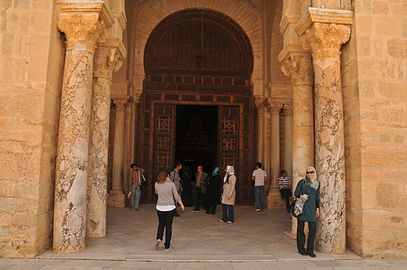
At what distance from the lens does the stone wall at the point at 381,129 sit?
16.8 feet

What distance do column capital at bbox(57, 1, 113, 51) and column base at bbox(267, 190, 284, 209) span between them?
7035mm

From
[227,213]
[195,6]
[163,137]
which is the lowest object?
[227,213]

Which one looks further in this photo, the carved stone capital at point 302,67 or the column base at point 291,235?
the carved stone capital at point 302,67

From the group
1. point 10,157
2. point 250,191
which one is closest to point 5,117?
point 10,157

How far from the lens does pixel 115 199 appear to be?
10078 mm

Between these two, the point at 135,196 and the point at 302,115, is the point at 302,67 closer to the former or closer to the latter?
the point at 302,115

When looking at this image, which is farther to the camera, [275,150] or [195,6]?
[195,6]

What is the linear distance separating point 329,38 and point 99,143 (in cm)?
430

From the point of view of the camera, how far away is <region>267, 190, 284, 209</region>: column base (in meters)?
10.4

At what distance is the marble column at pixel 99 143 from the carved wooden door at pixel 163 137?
512cm

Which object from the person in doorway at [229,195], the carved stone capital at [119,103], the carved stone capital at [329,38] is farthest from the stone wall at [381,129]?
the carved stone capital at [119,103]

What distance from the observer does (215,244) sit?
18.9 feet

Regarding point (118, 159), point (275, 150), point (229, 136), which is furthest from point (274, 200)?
point (118, 159)

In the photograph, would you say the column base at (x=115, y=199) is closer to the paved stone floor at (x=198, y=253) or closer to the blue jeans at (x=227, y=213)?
the paved stone floor at (x=198, y=253)
